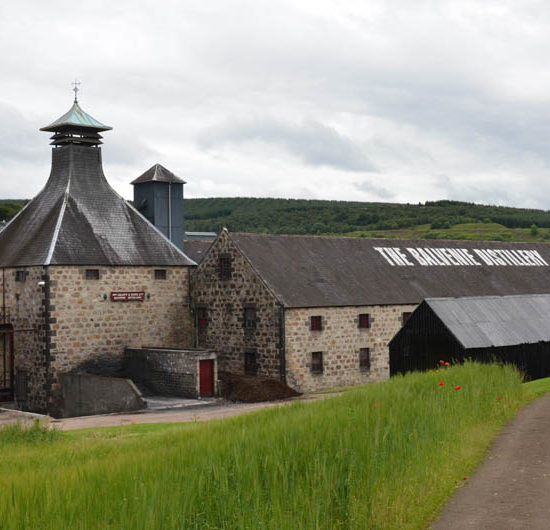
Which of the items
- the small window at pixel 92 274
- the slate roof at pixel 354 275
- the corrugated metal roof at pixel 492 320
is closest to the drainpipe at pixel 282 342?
the slate roof at pixel 354 275

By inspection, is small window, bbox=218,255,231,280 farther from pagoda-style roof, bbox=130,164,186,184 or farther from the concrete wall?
pagoda-style roof, bbox=130,164,186,184

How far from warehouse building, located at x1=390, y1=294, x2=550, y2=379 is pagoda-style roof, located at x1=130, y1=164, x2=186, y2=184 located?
22637mm

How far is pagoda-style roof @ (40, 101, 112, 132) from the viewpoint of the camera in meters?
39.0

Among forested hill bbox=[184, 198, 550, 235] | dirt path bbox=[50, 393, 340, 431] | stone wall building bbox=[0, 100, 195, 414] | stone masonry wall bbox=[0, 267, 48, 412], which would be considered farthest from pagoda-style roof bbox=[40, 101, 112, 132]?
forested hill bbox=[184, 198, 550, 235]

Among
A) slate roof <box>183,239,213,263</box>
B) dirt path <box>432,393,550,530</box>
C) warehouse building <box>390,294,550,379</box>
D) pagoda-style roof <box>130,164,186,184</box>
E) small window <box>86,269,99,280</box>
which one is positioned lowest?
dirt path <box>432,393,550,530</box>

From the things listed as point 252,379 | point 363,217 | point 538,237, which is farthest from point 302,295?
point 363,217

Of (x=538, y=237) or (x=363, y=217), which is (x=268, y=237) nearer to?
(x=538, y=237)

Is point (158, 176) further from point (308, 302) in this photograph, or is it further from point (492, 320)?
point (492, 320)

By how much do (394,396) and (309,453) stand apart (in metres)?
5.63

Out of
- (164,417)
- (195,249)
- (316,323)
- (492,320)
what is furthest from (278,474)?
(195,249)

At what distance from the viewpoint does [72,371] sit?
3441 centimetres

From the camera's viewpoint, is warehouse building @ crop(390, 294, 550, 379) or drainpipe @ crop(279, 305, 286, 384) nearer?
warehouse building @ crop(390, 294, 550, 379)

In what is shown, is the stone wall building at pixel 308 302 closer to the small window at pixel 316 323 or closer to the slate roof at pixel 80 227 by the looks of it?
the small window at pixel 316 323

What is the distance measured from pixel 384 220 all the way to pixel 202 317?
290ft
